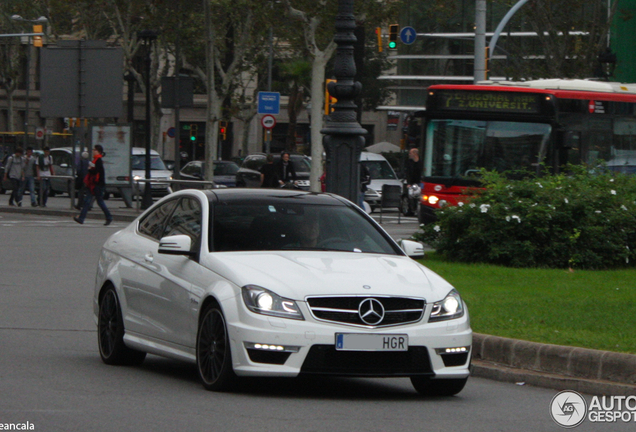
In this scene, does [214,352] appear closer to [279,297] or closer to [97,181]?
[279,297]

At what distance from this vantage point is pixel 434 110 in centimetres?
2216

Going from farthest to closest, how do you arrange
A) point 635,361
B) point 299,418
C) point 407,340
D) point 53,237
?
point 53,237
point 635,361
point 407,340
point 299,418

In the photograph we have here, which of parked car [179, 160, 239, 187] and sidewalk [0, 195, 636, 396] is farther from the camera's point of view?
parked car [179, 160, 239, 187]

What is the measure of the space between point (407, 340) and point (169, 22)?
35.6m

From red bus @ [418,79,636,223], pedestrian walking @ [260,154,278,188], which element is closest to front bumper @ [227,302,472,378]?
red bus @ [418,79,636,223]

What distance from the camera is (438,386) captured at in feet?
26.2

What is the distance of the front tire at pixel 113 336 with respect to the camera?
9070 mm

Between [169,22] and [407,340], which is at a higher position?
[169,22]

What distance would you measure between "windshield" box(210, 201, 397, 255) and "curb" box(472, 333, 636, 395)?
1.35m

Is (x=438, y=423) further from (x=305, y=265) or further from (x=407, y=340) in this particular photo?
(x=305, y=265)

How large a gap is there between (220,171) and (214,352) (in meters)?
38.9

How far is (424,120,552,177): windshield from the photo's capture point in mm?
21828

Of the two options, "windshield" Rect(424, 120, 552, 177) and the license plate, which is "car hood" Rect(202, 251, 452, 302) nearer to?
the license plate

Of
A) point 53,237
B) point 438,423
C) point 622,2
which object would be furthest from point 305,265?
point 622,2
